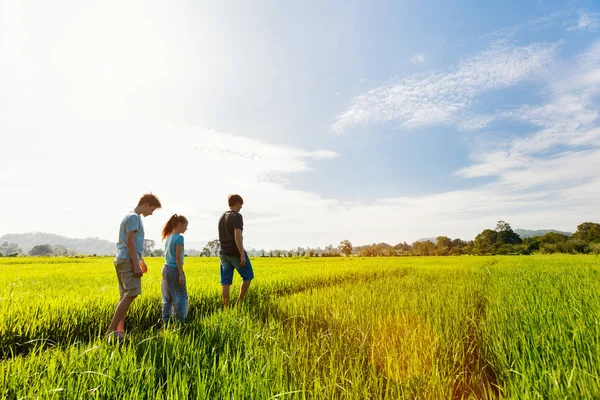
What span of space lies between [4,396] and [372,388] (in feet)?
8.43

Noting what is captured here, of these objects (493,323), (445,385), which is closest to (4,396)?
(445,385)

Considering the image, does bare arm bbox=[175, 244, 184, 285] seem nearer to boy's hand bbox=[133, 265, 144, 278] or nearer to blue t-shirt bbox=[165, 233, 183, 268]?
blue t-shirt bbox=[165, 233, 183, 268]

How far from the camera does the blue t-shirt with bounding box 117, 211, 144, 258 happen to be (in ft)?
13.0

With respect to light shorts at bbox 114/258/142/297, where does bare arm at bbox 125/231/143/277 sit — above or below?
above

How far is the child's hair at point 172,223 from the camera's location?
4.73 metres

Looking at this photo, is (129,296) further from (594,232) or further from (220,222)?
(594,232)

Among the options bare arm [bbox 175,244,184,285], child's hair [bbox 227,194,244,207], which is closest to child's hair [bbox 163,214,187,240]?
bare arm [bbox 175,244,184,285]

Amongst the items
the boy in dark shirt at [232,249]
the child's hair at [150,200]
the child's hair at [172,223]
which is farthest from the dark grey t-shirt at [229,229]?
the child's hair at [150,200]

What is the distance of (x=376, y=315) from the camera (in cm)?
416

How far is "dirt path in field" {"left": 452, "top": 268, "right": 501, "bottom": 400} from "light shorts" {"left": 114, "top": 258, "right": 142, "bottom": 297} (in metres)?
3.74

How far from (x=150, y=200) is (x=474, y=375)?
432cm

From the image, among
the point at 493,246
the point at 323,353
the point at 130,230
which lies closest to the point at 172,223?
the point at 130,230

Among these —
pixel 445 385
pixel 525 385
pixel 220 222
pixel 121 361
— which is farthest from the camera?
pixel 220 222

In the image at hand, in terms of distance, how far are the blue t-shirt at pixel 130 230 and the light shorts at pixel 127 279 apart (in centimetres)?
10
